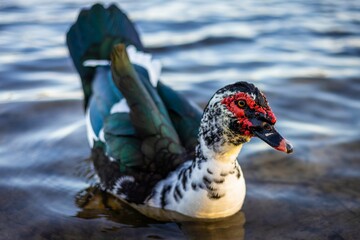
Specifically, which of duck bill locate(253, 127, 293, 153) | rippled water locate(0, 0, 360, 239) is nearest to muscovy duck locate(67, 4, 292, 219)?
duck bill locate(253, 127, 293, 153)

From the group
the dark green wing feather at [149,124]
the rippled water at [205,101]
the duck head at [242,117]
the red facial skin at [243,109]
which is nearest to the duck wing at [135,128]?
the dark green wing feather at [149,124]

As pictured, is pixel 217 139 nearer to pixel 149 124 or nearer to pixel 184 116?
pixel 149 124

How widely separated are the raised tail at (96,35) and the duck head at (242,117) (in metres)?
1.97

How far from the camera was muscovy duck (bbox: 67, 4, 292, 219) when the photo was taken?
10.8 ft

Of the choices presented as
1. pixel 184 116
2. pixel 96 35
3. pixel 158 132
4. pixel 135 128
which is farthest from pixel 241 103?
pixel 96 35

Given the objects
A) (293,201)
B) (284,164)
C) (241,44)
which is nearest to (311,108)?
(284,164)

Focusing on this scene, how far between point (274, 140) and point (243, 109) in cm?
24

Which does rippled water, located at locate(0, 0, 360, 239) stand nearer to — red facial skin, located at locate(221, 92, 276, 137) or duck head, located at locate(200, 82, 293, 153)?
duck head, located at locate(200, 82, 293, 153)

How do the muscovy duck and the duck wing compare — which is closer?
the muscovy duck

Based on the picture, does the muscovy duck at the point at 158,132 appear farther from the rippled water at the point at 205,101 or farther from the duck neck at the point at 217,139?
the rippled water at the point at 205,101

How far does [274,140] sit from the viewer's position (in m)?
3.16

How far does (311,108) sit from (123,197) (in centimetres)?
244

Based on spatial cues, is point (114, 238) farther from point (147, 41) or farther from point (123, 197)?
point (147, 41)

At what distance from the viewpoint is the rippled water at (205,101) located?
3.89 meters
